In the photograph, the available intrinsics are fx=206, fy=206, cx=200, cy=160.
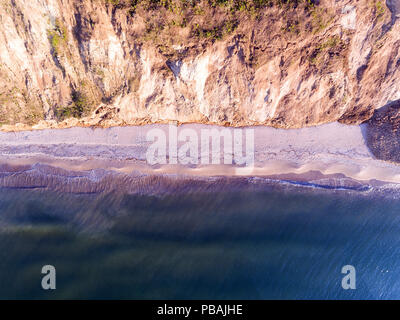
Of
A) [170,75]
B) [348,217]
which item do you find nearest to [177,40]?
[170,75]

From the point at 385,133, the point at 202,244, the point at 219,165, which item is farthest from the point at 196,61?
the point at 385,133

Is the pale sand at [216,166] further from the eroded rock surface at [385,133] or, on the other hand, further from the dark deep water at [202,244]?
the dark deep water at [202,244]

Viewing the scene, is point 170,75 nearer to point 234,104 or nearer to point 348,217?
point 234,104

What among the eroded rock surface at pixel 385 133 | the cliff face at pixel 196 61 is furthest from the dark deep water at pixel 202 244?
the cliff face at pixel 196 61

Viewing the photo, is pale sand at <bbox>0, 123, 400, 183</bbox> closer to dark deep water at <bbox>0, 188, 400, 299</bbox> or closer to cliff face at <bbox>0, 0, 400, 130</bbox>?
cliff face at <bbox>0, 0, 400, 130</bbox>

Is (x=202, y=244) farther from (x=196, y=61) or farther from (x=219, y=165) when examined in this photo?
(x=196, y=61)
